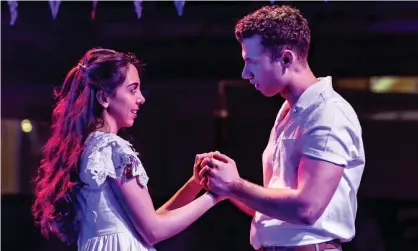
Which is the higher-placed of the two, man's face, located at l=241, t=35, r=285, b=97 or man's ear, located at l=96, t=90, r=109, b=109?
man's face, located at l=241, t=35, r=285, b=97

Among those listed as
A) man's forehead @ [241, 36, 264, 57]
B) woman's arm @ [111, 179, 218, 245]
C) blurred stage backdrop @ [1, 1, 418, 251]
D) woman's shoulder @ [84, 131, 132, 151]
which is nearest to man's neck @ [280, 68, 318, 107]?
man's forehead @ [241, 36, 264, 57]

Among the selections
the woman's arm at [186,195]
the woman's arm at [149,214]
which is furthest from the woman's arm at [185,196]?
the woman's arm at [149,214]

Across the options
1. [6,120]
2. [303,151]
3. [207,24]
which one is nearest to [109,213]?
[303,151]

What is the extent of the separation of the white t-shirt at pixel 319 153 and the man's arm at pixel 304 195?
35 millimetres

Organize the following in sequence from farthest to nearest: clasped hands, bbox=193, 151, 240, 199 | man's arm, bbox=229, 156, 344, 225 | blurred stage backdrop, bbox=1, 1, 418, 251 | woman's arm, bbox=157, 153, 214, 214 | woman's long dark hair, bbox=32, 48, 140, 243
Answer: blurred stage backdrop, bbox=1, 1, 418, 251 → woman's arm, bbox=157, 153, 214, 214 → woman's long dark hair, bbox=32, 48, 140, 243 → clasped hands, bbox=193, 151, 240, 199 → man's arm, bbox=229, 156, 344, 225

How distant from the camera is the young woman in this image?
2383 mm

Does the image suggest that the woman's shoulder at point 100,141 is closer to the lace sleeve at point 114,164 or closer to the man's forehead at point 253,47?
the lace sleeve at point 114,164

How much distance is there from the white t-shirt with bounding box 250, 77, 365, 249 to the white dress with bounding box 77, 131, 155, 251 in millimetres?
406

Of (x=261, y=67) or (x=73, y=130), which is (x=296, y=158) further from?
(x=73, y=130)

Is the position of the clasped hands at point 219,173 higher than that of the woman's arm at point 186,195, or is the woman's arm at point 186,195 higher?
the clasped hands at point 219,173

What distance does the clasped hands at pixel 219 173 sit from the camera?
2.31 meters

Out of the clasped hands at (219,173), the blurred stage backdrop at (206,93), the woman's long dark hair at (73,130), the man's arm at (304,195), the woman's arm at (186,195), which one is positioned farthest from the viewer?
the blurred stage backdrop at (206,93)

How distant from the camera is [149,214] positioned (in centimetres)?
239

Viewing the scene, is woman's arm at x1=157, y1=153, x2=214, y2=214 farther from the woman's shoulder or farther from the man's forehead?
the man's forehead
